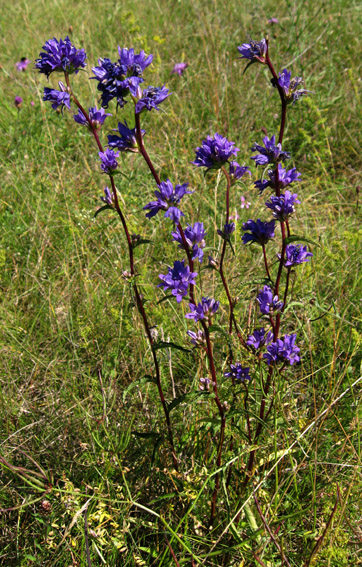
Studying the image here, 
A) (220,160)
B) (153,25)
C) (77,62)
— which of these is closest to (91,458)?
(220,160)

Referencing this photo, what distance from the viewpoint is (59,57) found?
142 cm

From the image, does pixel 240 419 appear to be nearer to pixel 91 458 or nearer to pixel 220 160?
pixel 91 458

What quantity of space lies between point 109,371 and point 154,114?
98.4 inches

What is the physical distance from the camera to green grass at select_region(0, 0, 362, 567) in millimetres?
1663

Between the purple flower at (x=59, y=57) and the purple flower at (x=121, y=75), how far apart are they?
198 millimetres

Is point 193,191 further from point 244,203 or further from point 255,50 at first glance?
point 244,203

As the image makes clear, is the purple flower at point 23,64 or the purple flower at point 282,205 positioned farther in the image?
the purple flower at point 23,64

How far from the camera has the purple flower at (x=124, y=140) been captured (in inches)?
52.6

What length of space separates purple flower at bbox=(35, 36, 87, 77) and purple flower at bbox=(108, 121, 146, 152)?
291mm

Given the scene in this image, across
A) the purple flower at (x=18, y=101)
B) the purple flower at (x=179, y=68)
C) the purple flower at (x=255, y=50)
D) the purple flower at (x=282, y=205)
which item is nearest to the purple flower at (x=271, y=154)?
the purple flower at (x=282, y=205)

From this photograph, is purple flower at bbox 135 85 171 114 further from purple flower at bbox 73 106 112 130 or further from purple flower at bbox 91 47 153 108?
purple flower at bbox 73 106 112 130

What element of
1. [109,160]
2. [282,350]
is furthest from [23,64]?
[282,350]

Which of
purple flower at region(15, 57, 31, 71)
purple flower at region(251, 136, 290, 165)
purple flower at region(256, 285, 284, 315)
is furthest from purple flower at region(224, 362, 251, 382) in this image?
purple flower at region(15, 57, 31, 71)

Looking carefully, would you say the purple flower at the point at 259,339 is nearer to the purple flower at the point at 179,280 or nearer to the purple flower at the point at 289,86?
the purple flower at the point at 179,280
